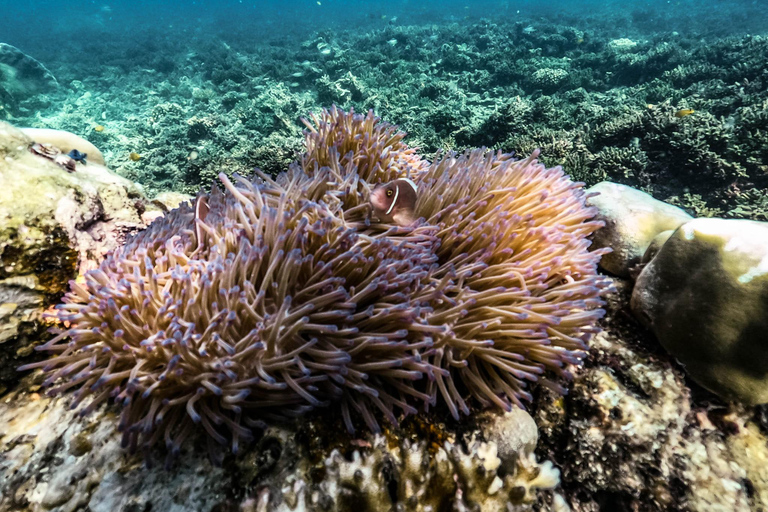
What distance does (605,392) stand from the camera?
1.82 meters

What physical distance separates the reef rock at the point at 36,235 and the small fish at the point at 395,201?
1683mm

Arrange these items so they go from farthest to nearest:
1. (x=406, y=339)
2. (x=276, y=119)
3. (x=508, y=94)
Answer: (x=508, y=94) < (x=276, y=119) < (x=406, y=339)

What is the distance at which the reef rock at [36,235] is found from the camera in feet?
5.79

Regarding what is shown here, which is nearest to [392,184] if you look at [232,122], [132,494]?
[132,494]

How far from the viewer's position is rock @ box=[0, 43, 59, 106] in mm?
13866

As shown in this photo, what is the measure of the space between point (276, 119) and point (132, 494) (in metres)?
10.1

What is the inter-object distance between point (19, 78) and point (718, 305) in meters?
21.4

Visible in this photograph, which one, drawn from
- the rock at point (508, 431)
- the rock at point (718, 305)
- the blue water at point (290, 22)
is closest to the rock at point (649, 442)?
the rock at point (718, 305)

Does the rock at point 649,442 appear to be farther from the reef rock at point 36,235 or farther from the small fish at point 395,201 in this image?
the reef rock at point 36,235

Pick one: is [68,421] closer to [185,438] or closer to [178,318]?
[185,438]

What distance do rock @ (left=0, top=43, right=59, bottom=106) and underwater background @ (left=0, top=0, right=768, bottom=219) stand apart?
0.26 feet

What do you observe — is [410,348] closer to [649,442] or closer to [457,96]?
[649,442]

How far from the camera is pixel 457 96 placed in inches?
469

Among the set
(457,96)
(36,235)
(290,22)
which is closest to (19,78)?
(457,96)
